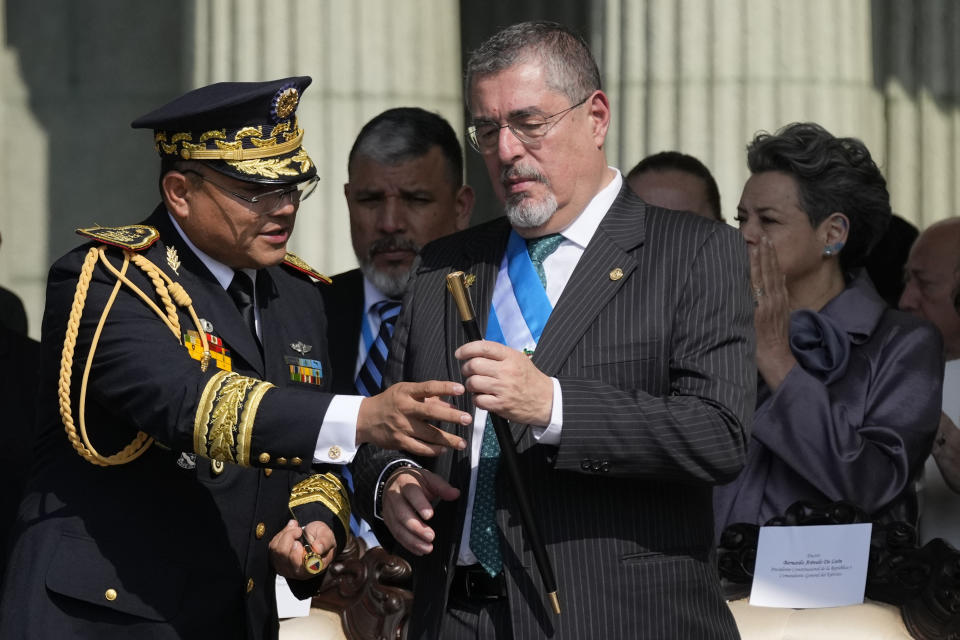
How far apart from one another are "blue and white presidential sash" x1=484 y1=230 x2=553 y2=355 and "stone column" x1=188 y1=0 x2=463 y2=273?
304 centimetres

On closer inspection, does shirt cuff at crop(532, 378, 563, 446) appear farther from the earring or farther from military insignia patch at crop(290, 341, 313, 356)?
the earring

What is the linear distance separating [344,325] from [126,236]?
162 centimetres

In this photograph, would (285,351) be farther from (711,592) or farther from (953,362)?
(953,362)

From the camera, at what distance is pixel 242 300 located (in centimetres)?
343

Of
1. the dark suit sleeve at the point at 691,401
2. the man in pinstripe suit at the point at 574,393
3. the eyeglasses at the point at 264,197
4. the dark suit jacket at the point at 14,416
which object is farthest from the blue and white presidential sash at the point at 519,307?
the dark suit jacket at the point at 14,416

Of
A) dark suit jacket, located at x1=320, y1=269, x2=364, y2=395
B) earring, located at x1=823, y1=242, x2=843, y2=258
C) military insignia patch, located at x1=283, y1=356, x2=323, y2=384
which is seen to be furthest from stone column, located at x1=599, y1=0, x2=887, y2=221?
military insignia patch, located at x1=283, y1=356, x2=323, y2=384

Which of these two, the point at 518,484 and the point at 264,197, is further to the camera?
the point at 264,197

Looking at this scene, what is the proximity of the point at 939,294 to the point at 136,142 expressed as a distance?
15.1ft

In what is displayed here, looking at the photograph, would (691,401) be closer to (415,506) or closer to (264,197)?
(415,506)

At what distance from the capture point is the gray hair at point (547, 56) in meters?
3.17

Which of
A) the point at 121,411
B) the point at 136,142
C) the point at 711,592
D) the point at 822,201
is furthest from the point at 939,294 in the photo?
the point at 136,142

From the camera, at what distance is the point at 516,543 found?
9.43ft

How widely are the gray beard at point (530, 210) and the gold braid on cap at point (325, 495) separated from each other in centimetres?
73

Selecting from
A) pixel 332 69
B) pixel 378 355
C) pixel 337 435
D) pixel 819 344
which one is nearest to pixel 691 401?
pixel 337 435
